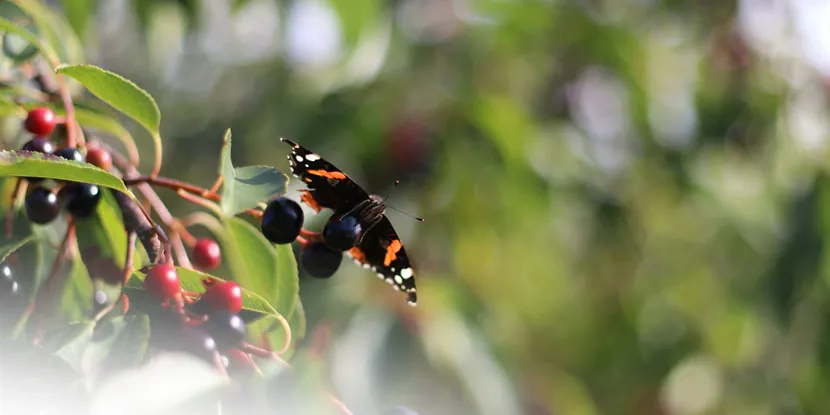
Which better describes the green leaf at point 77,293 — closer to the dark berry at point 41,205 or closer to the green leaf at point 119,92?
the dark berry at point 41,205

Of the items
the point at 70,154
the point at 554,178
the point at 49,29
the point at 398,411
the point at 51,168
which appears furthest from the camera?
the point at 554,178

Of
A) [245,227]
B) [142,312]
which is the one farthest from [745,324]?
[142,312]

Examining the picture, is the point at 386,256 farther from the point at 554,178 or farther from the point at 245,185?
the point at 554,178

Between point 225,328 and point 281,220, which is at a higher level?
point 281,220

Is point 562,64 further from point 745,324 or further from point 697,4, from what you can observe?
point 745,324

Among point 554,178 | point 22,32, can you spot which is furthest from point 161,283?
point 554,178

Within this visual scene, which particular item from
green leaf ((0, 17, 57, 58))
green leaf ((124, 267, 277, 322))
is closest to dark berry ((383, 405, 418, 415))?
green leaf ((124, 267, 277, 322))
